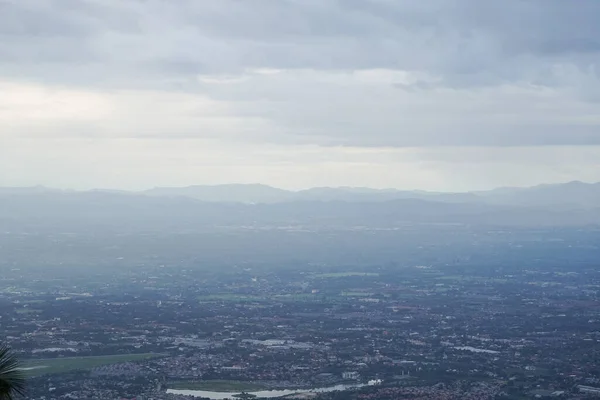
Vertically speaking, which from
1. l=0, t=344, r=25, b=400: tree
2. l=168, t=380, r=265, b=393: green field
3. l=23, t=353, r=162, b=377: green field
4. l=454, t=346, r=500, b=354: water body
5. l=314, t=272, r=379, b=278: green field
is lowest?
l=454, t=346, r=500, b=354: water body

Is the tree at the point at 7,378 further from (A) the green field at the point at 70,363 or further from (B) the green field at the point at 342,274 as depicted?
(B) the green field at the point at 342,274

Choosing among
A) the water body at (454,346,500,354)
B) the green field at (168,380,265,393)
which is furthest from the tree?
the water body at (454,346,500,354)

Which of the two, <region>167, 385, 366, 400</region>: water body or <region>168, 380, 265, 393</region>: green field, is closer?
<region>167, 385, 366, 400</region>: water body

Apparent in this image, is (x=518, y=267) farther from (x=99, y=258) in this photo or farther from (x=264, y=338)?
(x=264, y=338)

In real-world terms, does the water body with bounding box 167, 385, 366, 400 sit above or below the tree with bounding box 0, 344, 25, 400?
below

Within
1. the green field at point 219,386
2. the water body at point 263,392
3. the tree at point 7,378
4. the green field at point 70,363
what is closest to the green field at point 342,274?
the green field at point 70,363

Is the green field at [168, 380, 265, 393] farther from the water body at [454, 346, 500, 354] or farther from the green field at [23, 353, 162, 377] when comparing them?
the water body at [454, 346, 500, 354]

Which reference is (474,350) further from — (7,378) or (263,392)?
(7,378)

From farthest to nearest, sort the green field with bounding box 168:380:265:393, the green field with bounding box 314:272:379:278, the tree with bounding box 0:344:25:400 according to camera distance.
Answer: the green field with bounding box 314:272:379:278
the green field with bounding box 168:380:265:393
the tree with bounding box 0:344:25:400

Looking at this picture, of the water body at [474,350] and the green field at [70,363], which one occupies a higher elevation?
the green field at [70,363]
